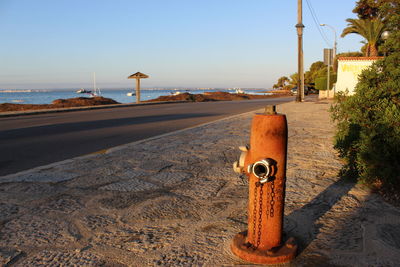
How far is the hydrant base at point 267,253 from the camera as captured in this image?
2.18 m

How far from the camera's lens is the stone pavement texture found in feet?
7.53

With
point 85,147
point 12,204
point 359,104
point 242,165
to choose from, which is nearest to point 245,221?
point 242,165

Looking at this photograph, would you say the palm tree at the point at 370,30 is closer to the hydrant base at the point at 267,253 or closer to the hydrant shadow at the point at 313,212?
the hydrant shadow at the point at 313,212

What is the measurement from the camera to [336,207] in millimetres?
3113

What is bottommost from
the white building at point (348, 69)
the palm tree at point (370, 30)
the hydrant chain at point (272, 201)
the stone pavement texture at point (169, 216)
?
the stone pavement texture at point (169, 216)

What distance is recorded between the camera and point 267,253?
2.21 metres

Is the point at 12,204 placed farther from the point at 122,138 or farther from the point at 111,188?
the point at 122,138

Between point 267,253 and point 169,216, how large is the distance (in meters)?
1.03

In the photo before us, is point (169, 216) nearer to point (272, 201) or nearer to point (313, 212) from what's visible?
point (272, 201)

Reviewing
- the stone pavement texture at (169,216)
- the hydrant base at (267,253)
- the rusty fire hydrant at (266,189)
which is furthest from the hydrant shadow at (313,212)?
the rusty fire hydrant at (266,189)

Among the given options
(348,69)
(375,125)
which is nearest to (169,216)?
(375,125)

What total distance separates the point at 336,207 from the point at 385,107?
3.91 ft

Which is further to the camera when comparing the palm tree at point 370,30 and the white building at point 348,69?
the palm tree at point 370,30

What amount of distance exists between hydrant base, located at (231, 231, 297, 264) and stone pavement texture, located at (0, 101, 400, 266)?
0.06m
